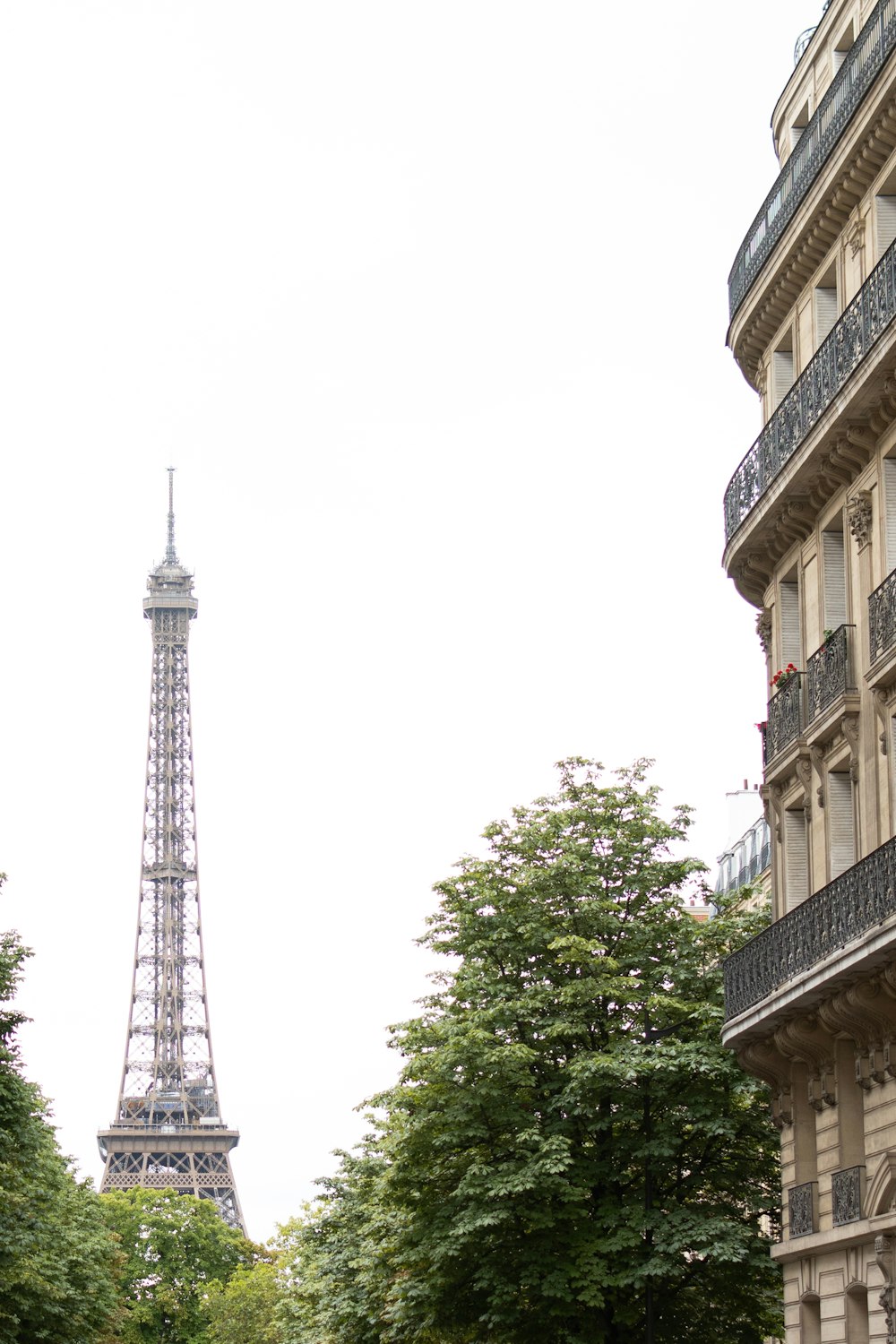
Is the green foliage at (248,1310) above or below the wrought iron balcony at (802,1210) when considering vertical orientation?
above

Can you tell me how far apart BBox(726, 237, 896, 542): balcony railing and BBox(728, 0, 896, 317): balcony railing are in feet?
2.88

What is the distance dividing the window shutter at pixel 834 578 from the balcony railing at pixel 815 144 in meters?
4.52

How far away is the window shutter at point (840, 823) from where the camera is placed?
1093 inches

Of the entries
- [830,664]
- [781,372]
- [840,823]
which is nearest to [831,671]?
[830,664]

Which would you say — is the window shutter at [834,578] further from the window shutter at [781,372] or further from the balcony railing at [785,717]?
the window shutter at [781,372]

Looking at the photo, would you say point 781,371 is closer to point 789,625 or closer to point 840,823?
point 789,625

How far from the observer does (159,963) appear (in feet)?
560

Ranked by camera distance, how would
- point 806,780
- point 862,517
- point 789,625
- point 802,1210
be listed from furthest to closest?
point 789,625, point 806,780, point 802,1210, point 862,517

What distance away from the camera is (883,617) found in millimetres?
26016

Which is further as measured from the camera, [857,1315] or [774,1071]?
[774,1071]

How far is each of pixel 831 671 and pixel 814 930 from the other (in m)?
3.42

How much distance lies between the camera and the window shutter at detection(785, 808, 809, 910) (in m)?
30.0

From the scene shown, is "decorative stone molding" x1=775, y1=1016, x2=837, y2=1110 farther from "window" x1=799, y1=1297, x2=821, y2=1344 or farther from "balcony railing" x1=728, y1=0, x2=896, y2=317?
"balcony railing" x1=728, y1=0, x2=896, y2=317

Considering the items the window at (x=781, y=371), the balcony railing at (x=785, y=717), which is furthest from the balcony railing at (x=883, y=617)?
the window at (x=781, y=371)
